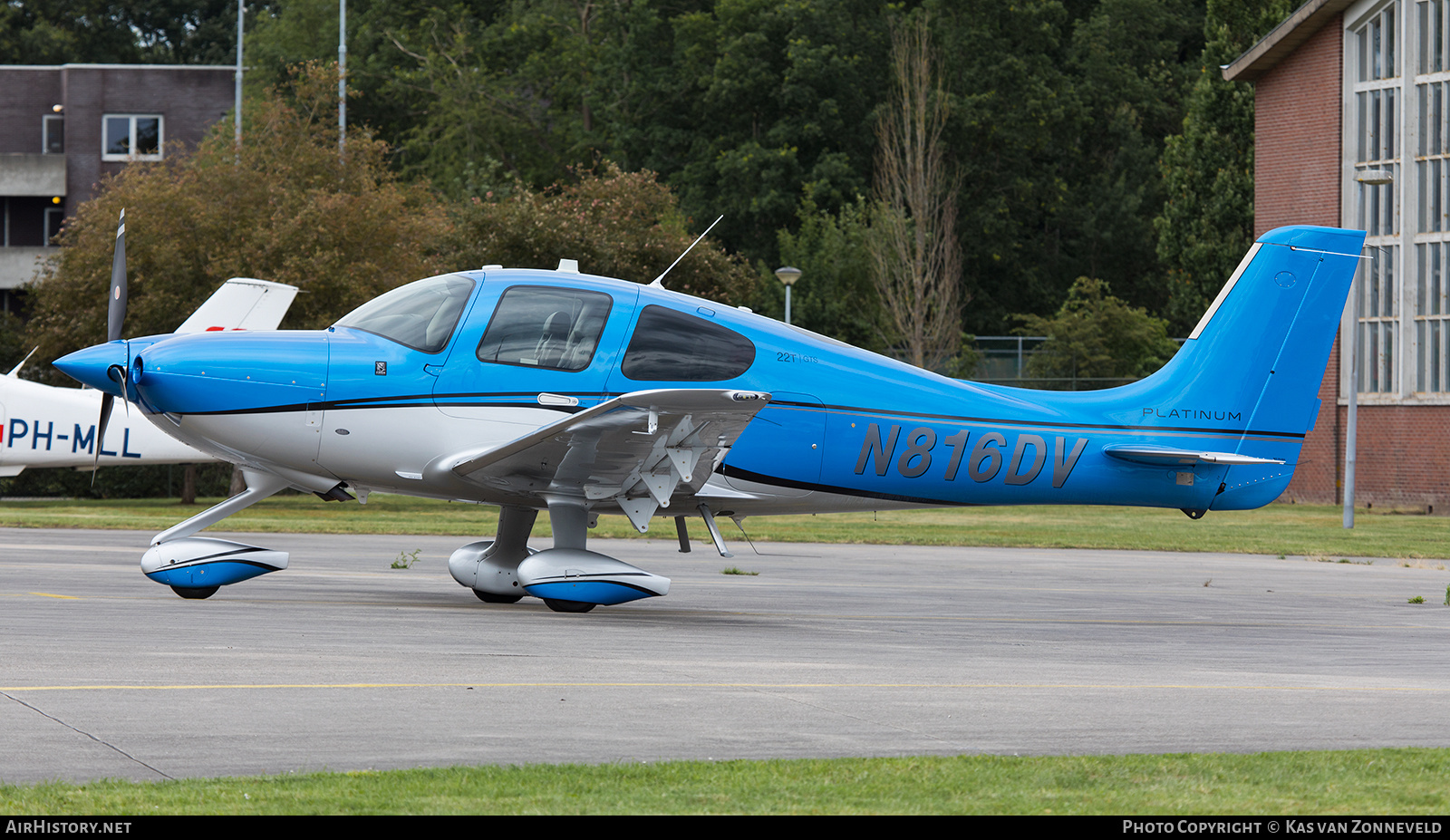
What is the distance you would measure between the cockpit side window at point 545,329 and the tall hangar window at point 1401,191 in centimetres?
3141

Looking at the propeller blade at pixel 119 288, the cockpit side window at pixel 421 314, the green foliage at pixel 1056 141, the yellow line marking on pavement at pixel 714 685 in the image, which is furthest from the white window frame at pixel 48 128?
the yellow line marking on pavement at pixel 714 685

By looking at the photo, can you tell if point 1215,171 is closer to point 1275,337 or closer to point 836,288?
point 836,288

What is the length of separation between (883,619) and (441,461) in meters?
4.07

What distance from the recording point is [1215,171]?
5197 centimetres

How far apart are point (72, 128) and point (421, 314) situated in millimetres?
51273

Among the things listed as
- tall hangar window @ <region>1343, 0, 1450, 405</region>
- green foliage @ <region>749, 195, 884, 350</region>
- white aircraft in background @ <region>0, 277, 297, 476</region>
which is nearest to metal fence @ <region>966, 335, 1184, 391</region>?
green foliage @ <region>749, 195, 884, 350</region>

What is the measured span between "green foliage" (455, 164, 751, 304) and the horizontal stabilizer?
2312 centimetres

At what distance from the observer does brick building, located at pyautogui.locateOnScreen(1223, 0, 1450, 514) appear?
37.7m

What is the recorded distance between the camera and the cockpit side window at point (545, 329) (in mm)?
11578

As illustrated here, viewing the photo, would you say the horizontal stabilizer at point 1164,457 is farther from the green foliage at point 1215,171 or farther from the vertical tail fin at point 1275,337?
the green foliage at point 1215,171

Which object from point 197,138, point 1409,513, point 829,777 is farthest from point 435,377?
point 197,138

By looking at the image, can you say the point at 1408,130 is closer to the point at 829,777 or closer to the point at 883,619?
the point at 883,619

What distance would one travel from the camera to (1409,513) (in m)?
36.9

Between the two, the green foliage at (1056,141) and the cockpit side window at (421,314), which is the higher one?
the green foliage at (1056,141)
